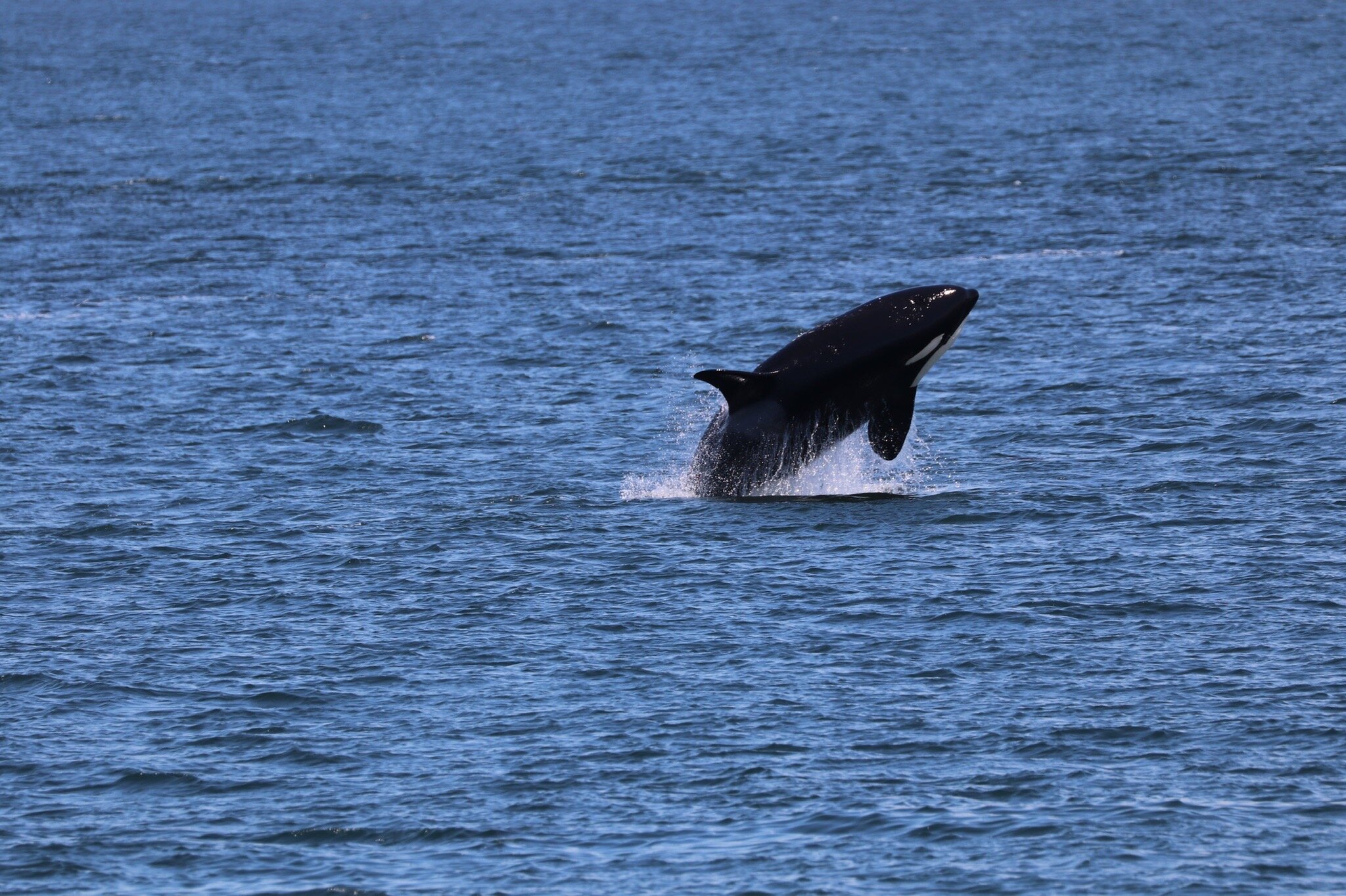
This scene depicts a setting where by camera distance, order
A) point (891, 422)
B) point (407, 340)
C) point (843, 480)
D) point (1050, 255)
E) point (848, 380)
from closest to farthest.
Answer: point (848, 380)
point (891, 422)
point (843, 480)
point (407, 340)
point (1050, 255)

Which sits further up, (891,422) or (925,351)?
(925,351)

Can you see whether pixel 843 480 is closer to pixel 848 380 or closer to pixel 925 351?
pixel 848 380

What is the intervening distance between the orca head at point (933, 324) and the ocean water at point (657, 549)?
236 centimetres

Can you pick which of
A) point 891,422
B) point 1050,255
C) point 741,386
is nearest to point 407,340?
point 741,386

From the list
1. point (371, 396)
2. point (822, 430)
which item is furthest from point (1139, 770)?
point (371, 396)

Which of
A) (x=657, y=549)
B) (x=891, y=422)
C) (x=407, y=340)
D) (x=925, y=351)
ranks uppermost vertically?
(x=925, y=351)

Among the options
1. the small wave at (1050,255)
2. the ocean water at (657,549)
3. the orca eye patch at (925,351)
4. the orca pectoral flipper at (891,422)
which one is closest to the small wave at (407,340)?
the ocean water at (657,549)

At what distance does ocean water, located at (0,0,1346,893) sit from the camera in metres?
19.0

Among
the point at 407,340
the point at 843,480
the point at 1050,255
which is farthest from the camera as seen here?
the point at 1050,255

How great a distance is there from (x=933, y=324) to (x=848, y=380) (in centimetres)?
143

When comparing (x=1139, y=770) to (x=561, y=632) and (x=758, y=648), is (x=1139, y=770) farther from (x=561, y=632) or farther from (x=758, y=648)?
(x=561, y=632)

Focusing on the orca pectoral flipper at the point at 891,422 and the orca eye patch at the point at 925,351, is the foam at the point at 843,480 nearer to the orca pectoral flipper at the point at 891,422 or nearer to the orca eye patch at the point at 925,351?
the orca pectoral flipper at the point at 891,422

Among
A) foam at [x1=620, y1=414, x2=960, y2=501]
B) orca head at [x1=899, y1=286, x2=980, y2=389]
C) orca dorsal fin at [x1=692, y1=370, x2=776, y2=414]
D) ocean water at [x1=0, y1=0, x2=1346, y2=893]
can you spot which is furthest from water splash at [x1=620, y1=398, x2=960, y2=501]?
orca head at [x1=899, y1=286, x2=980, y2=389]

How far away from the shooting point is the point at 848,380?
28.3 m
